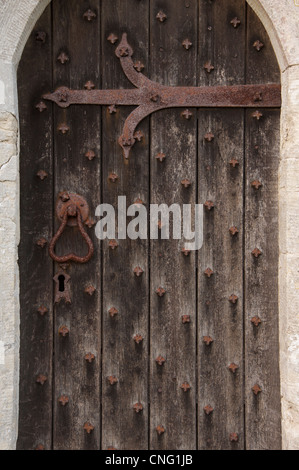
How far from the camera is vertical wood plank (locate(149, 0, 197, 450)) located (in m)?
1.66

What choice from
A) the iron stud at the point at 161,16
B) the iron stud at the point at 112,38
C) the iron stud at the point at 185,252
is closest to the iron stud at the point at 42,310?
the iron stud at the point at 185,252

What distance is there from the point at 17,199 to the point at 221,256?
0.69 metres

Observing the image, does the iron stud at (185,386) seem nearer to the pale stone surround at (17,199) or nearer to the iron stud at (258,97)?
the pale stone surround at (17,199)

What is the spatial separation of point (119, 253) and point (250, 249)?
45cm

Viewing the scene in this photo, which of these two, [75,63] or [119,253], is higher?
[75,63]

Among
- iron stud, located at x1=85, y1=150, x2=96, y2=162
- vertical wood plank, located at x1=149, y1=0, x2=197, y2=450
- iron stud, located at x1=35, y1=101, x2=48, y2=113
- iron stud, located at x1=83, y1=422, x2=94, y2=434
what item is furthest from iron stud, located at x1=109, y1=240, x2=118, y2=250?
iron stud, located at x1=83, y1=422, x2=94, y2=434

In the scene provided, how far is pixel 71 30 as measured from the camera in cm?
165

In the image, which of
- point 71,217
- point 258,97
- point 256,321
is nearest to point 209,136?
point 258,97

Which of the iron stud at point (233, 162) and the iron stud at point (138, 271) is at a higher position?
the iron stud at point (233, 162)

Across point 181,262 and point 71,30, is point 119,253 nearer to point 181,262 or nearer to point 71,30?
point 181,262

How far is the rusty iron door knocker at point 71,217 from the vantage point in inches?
63.8

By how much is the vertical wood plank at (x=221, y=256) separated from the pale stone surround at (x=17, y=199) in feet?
0.57

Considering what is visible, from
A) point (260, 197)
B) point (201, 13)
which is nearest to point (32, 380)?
point (260, 197)

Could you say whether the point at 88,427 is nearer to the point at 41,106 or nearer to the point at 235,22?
the point at 41,106
